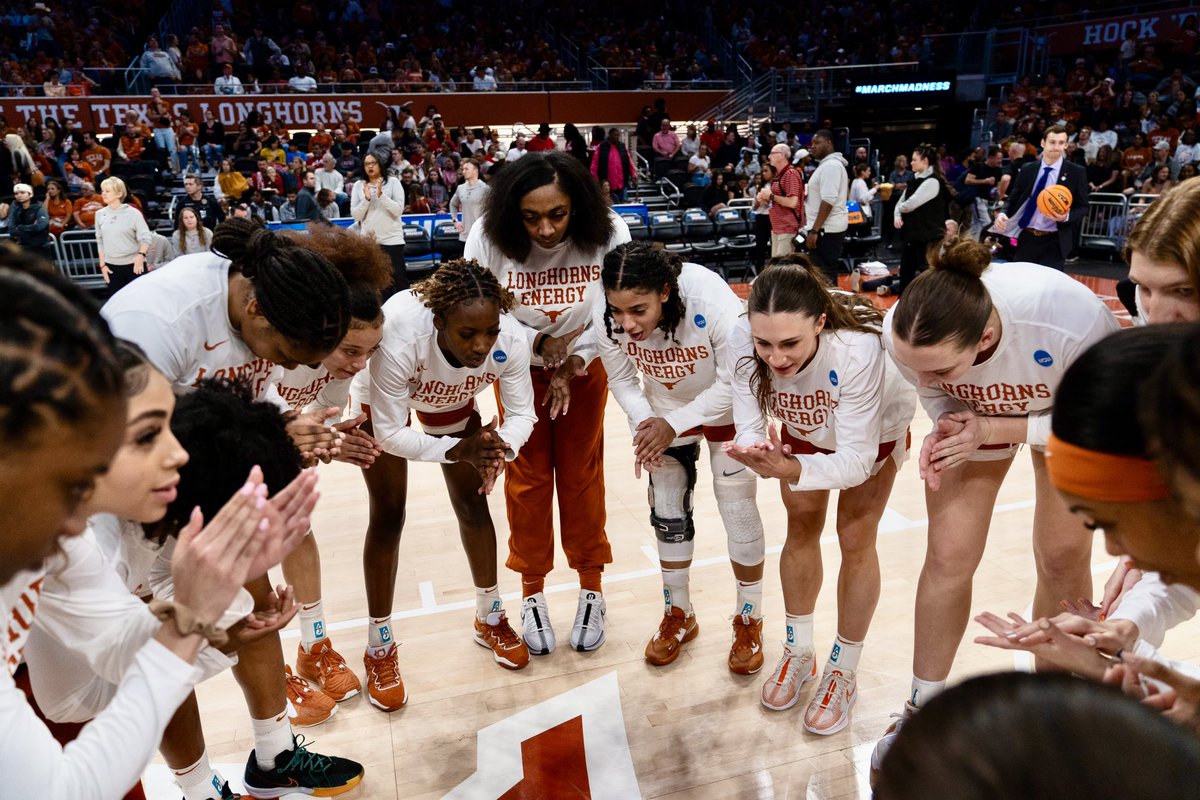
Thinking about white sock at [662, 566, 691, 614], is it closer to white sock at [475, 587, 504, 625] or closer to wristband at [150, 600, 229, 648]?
white sock at [475, 587, 504, 625]

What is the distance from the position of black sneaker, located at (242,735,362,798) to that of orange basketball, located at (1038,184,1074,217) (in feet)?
19.8

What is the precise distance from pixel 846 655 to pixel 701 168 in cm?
1225

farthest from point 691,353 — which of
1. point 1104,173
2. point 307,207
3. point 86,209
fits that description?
point 1104,173

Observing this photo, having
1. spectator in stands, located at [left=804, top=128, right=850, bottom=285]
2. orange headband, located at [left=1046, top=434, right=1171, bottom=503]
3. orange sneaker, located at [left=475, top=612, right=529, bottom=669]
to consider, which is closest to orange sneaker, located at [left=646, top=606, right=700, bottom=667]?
orange sneaker, located at [left=475, top=612, right=529, bottom=669]

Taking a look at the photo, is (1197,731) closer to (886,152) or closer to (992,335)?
(992,335)

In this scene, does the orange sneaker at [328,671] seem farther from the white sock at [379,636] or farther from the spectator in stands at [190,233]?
the spectator in stands at [190,233]

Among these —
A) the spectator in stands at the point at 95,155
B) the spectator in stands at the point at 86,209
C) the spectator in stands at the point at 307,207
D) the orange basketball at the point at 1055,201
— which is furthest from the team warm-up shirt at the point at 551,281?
the spectator in stands at the point at 95,155

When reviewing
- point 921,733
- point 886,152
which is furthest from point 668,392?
point 886,152

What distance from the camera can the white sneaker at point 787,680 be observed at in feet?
9.41

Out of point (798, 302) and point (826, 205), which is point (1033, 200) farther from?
point (798, 302)

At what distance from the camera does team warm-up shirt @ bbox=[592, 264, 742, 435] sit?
2939 millimetres

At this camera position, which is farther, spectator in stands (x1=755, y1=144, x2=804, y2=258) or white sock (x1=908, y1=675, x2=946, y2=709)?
spectator in stands (x1=755, y1=144, x2=804, y2=258)

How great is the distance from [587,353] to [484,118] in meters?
15.3

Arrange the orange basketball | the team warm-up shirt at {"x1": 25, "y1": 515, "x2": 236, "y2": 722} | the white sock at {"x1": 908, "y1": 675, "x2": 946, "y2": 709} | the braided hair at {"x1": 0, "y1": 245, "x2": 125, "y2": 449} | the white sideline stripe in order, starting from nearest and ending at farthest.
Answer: the braided hair at {"x1": 0, "y1": 245, "x2": 125, "y2": 449}
the team warm-up shirt at {"x1": 25, "y1": 515, "x2": 236, "y2": 722}
the white sock at {"x1": 908, "y1": 675, "x2": 946, "y2": 709}
the white sideline stripe
the orange basketball
